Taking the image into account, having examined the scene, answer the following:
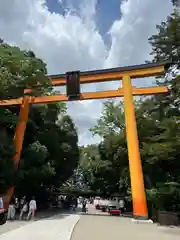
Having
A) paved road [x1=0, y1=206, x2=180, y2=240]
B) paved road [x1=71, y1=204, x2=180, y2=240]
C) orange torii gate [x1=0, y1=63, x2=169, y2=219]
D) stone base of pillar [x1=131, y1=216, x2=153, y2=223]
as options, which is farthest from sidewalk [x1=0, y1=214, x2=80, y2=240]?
orange torii gate [x1=0, y1=63, x2=169, y2=219]

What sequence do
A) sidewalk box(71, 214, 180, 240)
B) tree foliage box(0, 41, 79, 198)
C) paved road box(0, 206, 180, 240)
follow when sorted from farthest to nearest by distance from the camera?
tree foliage box(0, 41, 79, 198) < sidewalk box(71, 214, 180, 240) < paved road box(0, 206, 180, 240)

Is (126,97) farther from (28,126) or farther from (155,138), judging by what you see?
(28,126)

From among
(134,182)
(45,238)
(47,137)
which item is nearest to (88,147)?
Result: (47,137)

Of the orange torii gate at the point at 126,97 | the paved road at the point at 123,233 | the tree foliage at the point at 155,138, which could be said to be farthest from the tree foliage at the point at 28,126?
the paved road at the point at 123,233

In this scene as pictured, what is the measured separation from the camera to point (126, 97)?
2023 cm

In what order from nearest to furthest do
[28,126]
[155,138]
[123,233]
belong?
[123,233] < [155,138] < [28,126]

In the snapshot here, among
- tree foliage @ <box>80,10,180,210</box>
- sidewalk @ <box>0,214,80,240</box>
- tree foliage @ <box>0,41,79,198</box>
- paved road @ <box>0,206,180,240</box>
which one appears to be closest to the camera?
sidewalk @ <box>0,214,80,240</box>

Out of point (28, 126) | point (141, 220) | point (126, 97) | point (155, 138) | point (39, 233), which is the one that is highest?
point (126, 97)

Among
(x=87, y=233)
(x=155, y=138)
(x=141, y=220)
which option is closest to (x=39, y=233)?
(x=87, y=233)

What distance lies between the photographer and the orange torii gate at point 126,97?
59.7 feet

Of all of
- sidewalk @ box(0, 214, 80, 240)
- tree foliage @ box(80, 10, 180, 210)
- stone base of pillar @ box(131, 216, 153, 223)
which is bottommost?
sidewalk @ box(0, 214, 80, 240)

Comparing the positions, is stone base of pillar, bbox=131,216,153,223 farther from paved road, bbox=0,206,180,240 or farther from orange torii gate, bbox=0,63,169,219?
paved road, bbox=0,206,180,240

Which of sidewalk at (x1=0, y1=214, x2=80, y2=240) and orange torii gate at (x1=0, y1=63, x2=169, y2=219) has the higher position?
orange torii gate at (x1=0, y1=63, x2=169, y2=219)

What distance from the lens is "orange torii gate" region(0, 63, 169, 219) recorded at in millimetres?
18203
